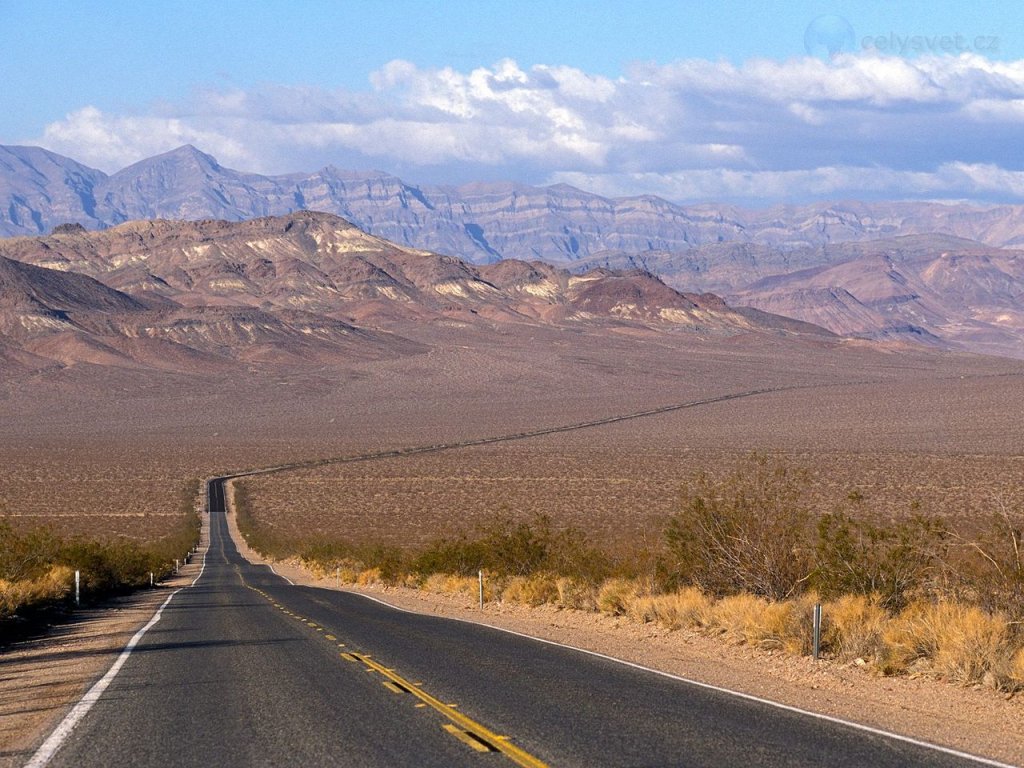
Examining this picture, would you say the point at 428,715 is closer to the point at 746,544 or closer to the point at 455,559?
the point at 746,544

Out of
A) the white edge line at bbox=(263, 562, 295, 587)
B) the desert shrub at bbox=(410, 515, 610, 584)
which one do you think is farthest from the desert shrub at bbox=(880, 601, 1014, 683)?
the white edge line at bbox=(263, 562, 295, 587)

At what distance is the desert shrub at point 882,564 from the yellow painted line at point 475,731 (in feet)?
22.6

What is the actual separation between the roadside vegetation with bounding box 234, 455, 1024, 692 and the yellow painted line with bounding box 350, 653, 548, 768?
494 cm

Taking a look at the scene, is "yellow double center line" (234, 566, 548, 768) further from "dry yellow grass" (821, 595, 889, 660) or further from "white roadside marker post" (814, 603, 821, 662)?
"dry yellow grass" (821, 595, 889, 660)

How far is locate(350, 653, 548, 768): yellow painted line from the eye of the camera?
28.0 feet

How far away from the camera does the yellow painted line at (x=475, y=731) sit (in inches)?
336

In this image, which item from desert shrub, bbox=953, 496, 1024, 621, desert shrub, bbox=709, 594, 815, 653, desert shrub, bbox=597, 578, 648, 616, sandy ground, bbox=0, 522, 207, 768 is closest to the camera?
sandy ground, bbox=0, 522, 207, 768

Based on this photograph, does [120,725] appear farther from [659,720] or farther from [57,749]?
[659,720]

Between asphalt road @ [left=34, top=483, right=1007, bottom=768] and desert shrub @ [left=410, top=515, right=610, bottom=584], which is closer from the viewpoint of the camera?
asphalt road @ [left=34, top=483, right=1007, bottom=768]

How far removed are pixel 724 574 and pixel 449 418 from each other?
109 meters

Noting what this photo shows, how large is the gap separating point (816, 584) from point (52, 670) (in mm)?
10298

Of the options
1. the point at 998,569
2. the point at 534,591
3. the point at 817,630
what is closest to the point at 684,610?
the point at 817,630

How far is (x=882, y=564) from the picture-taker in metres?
16.2

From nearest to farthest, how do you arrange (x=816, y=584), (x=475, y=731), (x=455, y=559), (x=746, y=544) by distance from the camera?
(x=475, y=731) → (x=816, y=584) → (x=746, y=544) → (x=455, y=559)
